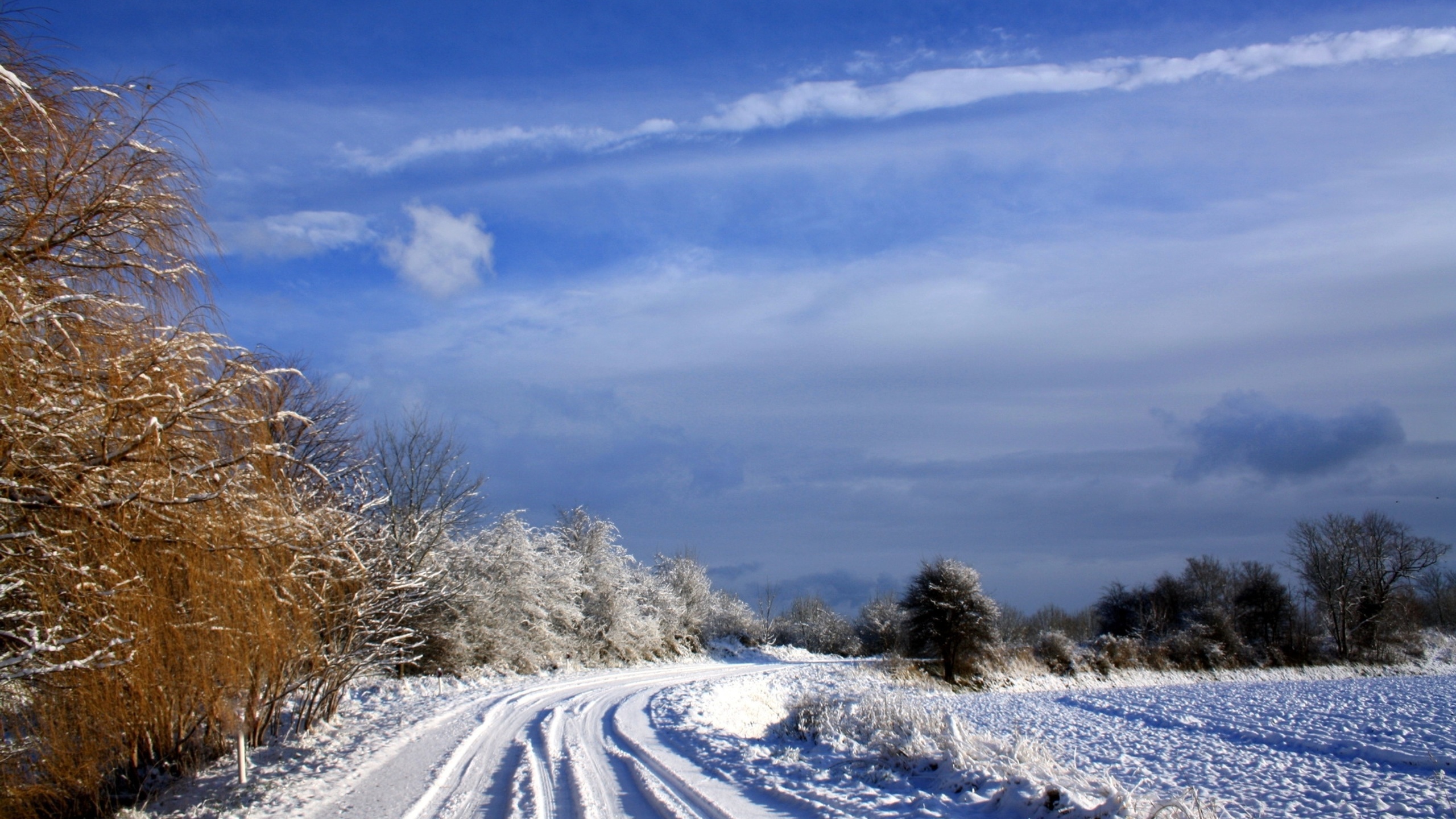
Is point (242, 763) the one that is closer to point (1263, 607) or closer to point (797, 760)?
point (797, 760)

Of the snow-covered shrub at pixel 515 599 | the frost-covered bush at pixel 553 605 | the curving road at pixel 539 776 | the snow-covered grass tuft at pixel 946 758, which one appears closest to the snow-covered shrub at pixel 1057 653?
the frost-covered bush at pixel 553 605

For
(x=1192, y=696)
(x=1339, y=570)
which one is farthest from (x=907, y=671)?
(x=1339, y=570)

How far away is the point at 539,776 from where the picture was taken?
995 centimetres

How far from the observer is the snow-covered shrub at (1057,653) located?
4281 cm

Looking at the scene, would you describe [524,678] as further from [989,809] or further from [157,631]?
[157,631]

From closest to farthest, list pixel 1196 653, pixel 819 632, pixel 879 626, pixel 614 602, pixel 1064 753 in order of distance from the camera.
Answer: pixel 1064 753 → pixel 614 602 → pixel 1196 653 → pixel 879 626 → pixel 819 632

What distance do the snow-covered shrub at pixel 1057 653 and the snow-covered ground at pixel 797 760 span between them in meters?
19.1

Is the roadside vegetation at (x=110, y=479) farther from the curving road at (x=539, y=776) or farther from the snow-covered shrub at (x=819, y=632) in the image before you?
the snow-covered shrub at (x=819, y=632)

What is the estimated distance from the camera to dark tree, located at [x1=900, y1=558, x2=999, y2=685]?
38.9 m

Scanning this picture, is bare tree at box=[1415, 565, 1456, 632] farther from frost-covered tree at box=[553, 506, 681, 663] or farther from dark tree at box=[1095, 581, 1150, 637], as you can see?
frost-covered tree at box=[553, 506, 681, 663]

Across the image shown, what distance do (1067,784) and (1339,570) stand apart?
229 ft

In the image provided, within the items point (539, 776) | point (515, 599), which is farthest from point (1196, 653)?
point (539, 776)

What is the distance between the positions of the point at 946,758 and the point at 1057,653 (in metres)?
39.3

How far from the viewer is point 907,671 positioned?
121 feet
